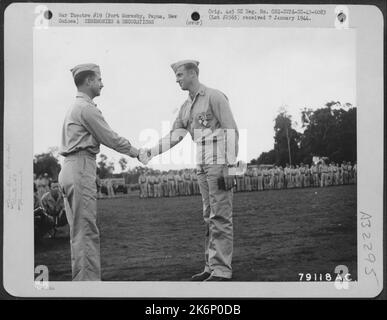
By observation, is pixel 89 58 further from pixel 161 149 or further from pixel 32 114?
pixel 161 149

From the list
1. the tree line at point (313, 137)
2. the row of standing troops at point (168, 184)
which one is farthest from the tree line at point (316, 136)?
the row of standing troops at point (168, 184)

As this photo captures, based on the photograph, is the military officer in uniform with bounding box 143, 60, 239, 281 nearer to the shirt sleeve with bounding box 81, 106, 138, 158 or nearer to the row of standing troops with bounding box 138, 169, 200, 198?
the row of standing troops with bounding box 138, 169, 200, 198

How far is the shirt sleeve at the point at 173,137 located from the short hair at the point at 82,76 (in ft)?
1.45

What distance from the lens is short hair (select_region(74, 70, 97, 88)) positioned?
7.64 ft

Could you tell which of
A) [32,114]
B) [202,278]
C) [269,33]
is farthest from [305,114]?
[32,114]

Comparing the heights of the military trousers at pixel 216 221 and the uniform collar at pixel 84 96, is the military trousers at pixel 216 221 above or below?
below

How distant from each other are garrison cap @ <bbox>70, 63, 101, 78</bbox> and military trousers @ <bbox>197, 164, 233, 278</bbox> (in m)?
0.67

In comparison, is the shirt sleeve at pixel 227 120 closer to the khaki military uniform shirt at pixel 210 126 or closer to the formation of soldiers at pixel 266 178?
the khaki military uniform shirt at pixel 210 126

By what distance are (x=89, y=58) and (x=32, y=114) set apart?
1.24ft

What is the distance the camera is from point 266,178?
2.35m

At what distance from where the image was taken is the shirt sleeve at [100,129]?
2.28 metres

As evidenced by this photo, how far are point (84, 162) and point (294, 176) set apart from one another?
983mm

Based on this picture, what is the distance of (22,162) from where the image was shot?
236 cm
